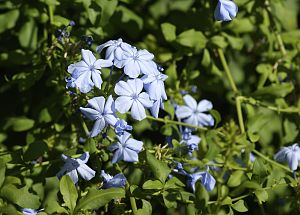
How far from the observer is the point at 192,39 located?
2.89 meters

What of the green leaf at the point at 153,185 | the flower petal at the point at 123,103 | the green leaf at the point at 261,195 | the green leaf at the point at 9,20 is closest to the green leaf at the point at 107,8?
the green leaf at the point at 9,20

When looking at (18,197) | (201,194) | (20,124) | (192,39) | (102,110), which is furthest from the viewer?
(192,39)

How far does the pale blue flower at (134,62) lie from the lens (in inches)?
82.2

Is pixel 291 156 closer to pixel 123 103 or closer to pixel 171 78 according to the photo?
pixel 171 78

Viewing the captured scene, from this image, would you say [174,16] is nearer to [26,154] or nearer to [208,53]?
[208,53]

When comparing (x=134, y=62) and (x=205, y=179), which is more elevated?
(x=134, y=62)

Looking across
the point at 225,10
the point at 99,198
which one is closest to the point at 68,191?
the point at 99,198

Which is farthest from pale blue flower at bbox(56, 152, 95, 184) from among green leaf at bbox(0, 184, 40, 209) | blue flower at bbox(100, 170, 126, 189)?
green leaf at bbox(0, 184, 40, 209)

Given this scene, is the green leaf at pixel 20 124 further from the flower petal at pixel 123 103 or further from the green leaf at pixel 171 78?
the flower petal at pixel 123 103

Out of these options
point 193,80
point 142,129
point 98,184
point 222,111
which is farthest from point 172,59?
point 98,184

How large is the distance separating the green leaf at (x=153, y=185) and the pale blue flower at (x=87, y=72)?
1.19 ft

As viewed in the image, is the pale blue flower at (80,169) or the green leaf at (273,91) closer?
the pale blue flower at (80,169)

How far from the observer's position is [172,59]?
3.00 m

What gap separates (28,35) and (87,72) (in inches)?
35.6
